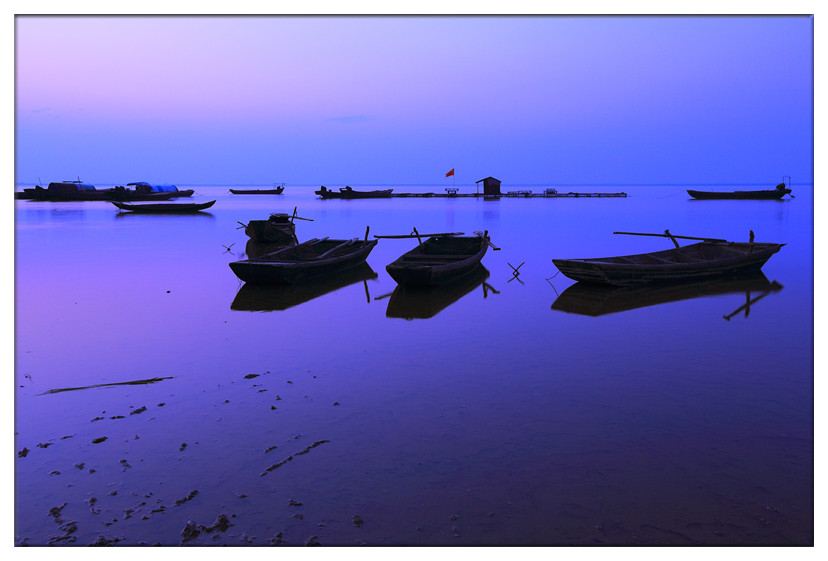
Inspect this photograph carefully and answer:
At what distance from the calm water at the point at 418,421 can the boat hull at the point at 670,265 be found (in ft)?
2.92

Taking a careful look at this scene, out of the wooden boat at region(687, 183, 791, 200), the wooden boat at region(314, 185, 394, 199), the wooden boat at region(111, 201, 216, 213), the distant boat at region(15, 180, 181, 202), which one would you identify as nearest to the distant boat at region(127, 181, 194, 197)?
the distant boat at region(15, 180, 181, 202)

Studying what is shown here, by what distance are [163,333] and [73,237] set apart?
939 inches

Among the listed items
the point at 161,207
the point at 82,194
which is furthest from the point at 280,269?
the point at 82,194

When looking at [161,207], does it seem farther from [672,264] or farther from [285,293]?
[672,264]

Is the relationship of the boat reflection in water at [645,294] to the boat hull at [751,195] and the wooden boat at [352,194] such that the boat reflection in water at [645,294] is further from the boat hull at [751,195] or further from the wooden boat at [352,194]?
the wooden boat at [352,194]

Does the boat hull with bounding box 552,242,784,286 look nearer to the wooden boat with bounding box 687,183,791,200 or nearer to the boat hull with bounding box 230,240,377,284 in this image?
the boat hull with bounding box 230,240,377,284

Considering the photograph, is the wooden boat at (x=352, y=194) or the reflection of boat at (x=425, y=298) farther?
the wooden boat at (x=352, y=194)

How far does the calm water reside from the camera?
15.1 feet

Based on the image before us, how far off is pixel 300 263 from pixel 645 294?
845 centimetres

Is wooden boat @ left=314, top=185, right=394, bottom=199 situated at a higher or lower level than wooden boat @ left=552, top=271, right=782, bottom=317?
higher

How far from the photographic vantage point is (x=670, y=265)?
1455 centimetres

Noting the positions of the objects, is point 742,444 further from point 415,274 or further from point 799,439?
point 415,274

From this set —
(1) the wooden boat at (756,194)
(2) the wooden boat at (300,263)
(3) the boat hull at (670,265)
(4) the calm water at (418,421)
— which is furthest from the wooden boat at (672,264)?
(1) the wooden boat at (756,194)

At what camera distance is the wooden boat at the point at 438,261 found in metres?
14.0
